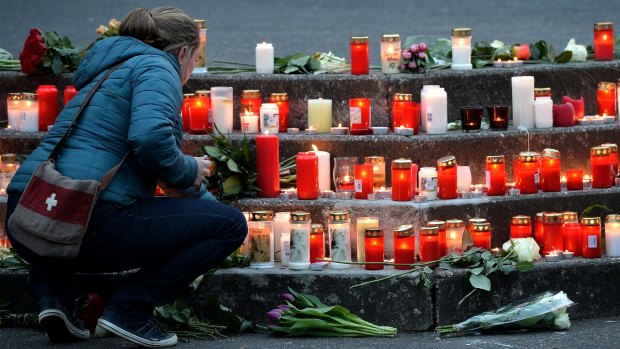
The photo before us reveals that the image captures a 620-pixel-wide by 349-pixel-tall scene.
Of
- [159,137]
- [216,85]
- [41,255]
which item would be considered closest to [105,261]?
[41,255]

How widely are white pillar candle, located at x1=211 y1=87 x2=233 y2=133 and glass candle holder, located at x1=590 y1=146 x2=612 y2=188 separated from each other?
1.56 metres

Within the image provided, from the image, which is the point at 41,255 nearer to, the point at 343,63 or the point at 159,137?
the point at 159,137

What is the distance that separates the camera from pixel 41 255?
4547 mm

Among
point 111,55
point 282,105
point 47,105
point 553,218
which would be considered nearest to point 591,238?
point 553,218

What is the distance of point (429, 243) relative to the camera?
5176 millimetres

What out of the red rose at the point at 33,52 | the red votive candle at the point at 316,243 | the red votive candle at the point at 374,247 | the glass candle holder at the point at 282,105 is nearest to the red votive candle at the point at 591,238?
the red votive candle at the point at 374,247

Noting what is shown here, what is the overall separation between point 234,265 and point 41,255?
3.11 feet

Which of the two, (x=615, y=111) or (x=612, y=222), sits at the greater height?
(x=615, y=111)

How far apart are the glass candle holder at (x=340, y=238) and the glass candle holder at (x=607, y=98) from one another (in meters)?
1.46

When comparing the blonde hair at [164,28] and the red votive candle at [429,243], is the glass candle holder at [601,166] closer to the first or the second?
the red votive candle at [429,243]

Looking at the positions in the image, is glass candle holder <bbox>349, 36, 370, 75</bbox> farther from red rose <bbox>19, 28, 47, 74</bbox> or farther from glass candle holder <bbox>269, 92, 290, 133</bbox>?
red rose <bbox>19, 28, 47, 74</bbox>

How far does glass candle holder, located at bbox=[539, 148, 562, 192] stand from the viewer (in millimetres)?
5617

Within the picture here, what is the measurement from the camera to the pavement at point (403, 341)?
4797 millimetres

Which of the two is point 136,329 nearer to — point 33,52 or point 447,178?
point 447,178
